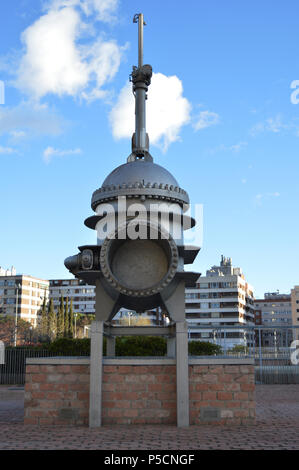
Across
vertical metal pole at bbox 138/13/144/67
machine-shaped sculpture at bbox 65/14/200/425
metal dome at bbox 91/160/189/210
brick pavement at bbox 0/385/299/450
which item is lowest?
brick pavement at bbox 0/385/299/450

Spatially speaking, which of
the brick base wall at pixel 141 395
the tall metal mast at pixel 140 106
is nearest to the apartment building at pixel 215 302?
the tall metal mast at pixel 140 106

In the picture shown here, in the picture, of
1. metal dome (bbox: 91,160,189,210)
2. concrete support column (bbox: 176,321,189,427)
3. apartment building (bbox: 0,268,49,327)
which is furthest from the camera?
apartment building (bbox: 0,268,49,327)

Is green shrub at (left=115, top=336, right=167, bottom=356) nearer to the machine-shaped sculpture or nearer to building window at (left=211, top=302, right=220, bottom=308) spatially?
the machine-shaped sculpture

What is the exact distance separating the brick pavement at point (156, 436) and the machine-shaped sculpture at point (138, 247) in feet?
11.3

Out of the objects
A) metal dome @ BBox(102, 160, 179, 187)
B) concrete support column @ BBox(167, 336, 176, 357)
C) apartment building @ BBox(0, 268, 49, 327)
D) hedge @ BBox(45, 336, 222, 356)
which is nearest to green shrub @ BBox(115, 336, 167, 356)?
hedge @ BBox(45, 336, 222, 356)

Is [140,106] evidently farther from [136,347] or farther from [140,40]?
[136,347]

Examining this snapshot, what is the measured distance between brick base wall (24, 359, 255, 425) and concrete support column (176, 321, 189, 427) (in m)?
0.39

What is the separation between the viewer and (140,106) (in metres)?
17.9

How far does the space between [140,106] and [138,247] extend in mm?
6085

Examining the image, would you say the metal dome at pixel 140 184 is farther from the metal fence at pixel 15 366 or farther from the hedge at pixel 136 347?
the metal fence at pixel 15 366

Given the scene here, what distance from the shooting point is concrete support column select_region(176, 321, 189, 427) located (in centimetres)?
1324

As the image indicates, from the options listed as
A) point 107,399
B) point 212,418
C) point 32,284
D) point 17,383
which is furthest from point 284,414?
point 32,284
